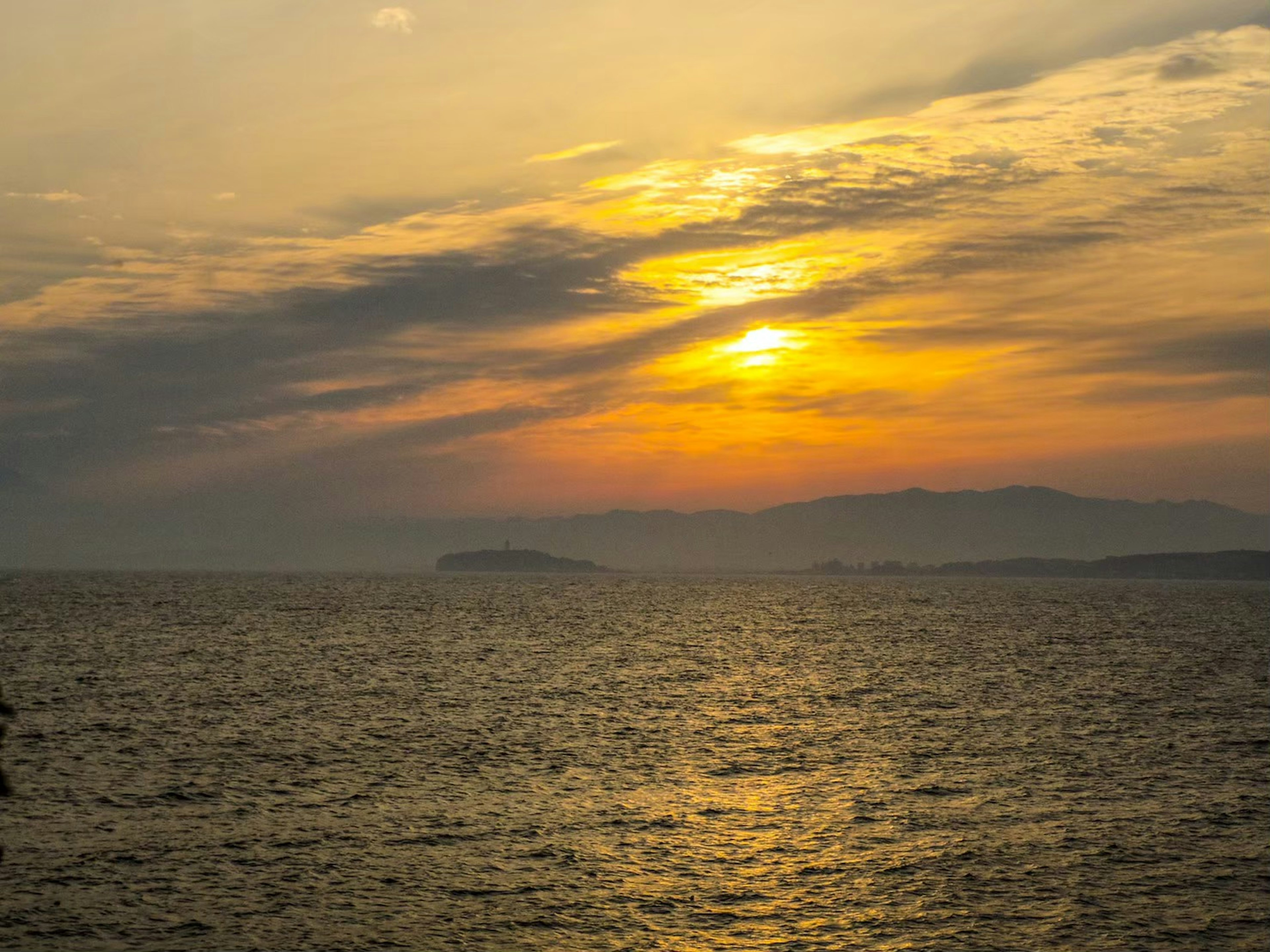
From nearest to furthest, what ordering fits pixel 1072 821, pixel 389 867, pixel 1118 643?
pixel 389 867
pixel 1072 821
pixel 1118 643

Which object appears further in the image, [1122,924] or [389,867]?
[389,867]

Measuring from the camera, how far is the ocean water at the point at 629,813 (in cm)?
3344

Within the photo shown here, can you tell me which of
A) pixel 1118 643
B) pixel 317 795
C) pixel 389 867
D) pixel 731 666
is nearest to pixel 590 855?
pixel 389 867

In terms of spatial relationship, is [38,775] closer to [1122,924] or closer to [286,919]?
[286,919]

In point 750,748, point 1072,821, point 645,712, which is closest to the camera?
point 1072,821

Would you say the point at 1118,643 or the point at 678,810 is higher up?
the point at 678,810

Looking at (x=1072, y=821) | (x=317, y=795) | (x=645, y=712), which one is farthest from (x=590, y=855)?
(x=645, y=712)

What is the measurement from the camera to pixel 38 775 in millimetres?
51531

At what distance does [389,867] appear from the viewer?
38.5 metres

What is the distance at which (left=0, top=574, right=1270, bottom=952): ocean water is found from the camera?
3344cm

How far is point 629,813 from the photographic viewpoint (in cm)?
4656

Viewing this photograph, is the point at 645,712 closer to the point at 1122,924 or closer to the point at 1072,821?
the point at 1072,821

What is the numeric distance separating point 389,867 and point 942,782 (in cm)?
2802

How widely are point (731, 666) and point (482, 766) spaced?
6091cm
